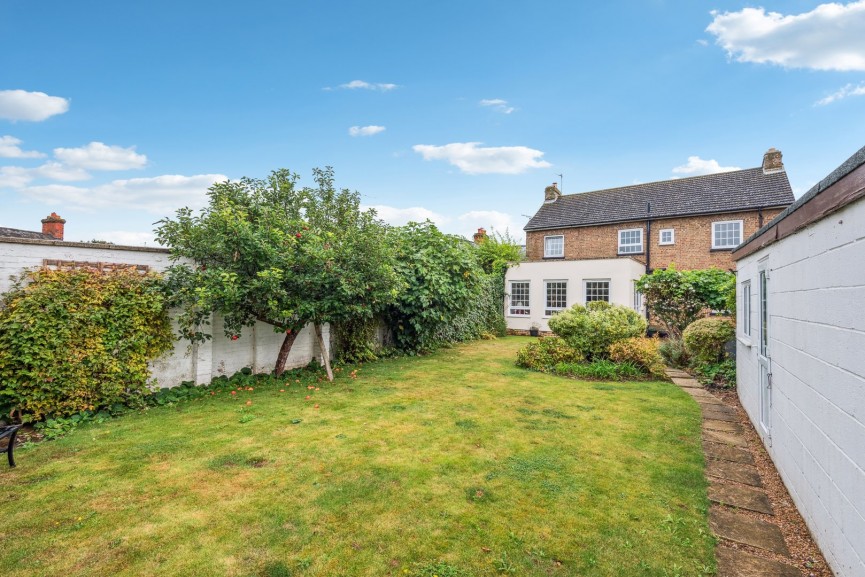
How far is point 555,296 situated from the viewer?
18750mm

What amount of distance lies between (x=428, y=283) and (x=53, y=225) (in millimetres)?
17555

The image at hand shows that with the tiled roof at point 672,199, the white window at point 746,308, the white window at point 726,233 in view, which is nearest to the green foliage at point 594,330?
the white window at point 746,308

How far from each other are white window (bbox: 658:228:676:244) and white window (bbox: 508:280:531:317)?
7755 mm

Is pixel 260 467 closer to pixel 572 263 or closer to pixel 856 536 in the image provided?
pixel 856 536

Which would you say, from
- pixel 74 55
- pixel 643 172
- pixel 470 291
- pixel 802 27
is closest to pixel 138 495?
pixel 470 291

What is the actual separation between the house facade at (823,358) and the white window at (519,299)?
1470 cm

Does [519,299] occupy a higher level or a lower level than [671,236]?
lower

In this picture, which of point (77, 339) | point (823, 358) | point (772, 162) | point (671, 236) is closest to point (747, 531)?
point (823, 358)

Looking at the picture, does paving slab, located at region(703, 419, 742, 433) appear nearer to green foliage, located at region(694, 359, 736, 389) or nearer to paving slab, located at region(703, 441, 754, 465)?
paving slab, located at region(703, 441, 754, 465)

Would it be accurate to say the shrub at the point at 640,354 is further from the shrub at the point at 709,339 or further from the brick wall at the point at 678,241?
the brick wall at the point at 678,241

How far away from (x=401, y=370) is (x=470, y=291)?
141 inches

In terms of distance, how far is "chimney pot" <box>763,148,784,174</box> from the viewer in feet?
63.5

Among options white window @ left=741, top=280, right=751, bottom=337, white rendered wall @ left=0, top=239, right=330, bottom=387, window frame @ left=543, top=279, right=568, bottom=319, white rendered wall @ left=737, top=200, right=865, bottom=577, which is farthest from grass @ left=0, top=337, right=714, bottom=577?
window frame @ left=543, top=279, right=568, bottom=319

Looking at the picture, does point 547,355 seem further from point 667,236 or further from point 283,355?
point 667,236
